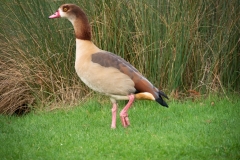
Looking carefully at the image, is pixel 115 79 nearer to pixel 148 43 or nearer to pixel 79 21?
pixel 79 21

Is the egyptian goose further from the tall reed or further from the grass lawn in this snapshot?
the tall reed

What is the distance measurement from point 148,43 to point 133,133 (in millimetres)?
2690

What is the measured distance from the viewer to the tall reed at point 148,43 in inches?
364

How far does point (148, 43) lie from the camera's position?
31.0ft

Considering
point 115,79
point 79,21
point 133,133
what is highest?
point 79,21

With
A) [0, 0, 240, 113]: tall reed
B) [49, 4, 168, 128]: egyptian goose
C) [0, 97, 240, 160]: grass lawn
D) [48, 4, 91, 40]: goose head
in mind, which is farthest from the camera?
[0, 0, 240, 113]: tall reed

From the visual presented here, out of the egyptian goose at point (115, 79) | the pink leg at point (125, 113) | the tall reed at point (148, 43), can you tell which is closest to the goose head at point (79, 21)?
the egyptian goose at point (115, 79)

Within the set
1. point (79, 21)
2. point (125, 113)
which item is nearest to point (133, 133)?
point (125, 113)

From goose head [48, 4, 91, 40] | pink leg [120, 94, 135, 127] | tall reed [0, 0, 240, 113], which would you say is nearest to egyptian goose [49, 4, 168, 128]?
pink leg [120, 94, 135, 127]

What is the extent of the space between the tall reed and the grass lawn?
2.18ft

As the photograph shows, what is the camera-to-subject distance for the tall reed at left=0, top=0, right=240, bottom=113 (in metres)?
9.26

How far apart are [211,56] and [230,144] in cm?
329

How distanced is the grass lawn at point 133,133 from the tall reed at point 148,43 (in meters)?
0.67

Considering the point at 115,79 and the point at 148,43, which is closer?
the point at 115,79
